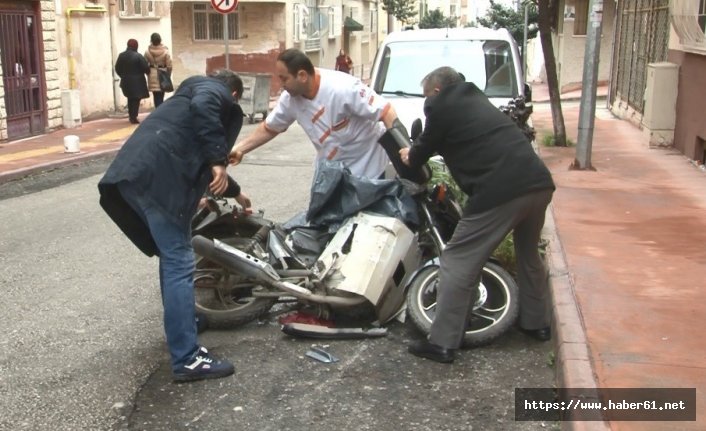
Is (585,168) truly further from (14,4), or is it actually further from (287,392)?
(14,4)

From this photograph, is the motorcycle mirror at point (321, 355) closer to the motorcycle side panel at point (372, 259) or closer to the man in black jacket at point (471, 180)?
the motorcycle side panel at point (372, 259)

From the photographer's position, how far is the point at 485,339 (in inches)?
191

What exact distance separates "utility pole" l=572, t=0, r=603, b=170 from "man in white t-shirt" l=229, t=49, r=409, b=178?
5615 mm

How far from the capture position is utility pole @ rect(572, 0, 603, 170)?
415 inches

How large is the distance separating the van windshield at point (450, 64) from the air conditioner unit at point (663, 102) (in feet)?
13.8

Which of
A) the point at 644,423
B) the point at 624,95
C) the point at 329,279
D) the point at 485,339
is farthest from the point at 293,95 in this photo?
the point at 624,95

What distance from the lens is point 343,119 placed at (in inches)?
219

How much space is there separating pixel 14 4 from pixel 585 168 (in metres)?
10.4

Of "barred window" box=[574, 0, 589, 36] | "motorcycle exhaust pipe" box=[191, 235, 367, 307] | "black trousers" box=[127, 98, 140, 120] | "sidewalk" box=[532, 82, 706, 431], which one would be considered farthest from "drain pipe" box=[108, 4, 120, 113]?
"motorcycle exhaust pipe" box=[191, 235, 367, 307]

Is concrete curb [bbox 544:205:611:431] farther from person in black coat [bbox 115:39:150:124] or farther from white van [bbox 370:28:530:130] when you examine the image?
person in black coat [bbox 115:39:150:124]

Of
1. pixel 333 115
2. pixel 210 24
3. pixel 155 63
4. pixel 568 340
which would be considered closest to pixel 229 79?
pixel 333 115

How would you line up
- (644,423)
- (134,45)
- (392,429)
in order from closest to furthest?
(644,423)
(392,429)
(134,45)

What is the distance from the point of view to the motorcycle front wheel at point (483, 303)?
488cm

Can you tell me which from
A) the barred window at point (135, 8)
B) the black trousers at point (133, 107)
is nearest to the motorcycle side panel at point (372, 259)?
the black trousers at point (133, 107)
